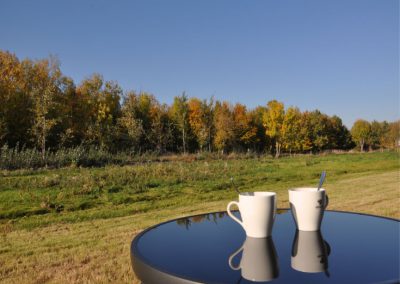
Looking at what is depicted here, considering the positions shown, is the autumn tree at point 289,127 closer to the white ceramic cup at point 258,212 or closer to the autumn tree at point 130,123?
the autumn tree at point 130,123

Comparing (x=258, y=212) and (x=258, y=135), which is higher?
(x=258, y=135)

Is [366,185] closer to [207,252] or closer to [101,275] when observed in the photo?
[101,275]

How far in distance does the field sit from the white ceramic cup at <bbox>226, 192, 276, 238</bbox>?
1891mm

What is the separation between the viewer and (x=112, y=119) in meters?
22.9

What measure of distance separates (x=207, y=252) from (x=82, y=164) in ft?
45.7

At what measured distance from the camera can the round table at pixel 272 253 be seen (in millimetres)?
1039

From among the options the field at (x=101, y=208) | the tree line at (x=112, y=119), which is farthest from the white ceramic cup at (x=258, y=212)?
the tree line at (x=112, y=119)

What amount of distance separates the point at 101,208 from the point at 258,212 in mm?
5890

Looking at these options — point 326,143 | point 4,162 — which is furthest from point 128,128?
point 326,143

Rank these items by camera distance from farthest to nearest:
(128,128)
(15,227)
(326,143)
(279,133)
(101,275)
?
(326,143) < (279,133) < (128,128) < (15,227) < (101,275)

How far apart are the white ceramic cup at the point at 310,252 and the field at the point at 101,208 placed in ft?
6.42

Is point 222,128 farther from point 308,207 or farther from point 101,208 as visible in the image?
point 308,207

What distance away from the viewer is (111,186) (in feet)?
28.7

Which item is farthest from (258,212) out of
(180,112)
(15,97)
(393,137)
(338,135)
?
(393,137)
